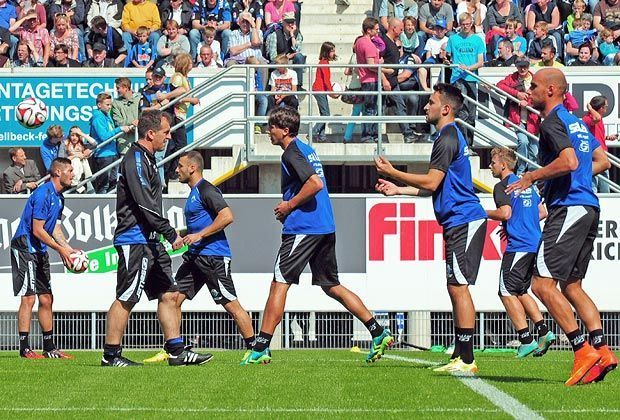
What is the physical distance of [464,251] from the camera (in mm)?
11109

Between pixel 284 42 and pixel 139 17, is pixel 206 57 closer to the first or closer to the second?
pixel 284 42

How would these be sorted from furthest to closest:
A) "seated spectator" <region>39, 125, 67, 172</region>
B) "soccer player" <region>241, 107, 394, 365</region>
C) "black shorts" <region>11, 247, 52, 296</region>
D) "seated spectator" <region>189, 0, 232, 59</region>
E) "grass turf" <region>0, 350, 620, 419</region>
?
"seated spectator" <region>189, 0, 232, 59</region>
"seated spectator" <region>39, 125, 67, 172</region>
"black shorts" <region>11, 247, 52, 296</region>
"soccer player" <region>241, 107, 394, 365</region>
"grass turf" <region>0, 350, 620, 419</region>

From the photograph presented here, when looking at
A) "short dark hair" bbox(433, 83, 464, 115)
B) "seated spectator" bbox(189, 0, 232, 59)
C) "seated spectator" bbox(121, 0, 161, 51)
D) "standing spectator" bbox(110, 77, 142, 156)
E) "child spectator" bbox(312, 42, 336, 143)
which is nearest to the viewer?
"short dark hair" bbox(433, 83, 464, 115)

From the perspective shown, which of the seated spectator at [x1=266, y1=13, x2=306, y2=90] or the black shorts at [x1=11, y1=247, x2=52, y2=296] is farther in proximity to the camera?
the seated spectator at [x1=266, y1=13, x2=306, y2=90]

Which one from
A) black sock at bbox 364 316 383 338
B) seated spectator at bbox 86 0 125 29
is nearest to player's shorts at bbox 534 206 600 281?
black sock at bbox 364 316 383 338

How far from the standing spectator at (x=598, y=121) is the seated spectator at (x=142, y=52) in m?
7.62

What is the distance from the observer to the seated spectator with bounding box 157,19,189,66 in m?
23.1

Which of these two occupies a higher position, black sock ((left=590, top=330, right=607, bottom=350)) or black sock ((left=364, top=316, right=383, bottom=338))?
black sock ((left=590, top=330, right=607, bottom=350))

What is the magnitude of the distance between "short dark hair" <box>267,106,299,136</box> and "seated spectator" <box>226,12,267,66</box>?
10940mm

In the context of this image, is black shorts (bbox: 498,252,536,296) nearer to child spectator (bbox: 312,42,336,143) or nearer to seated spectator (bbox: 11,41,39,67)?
child spectator (bbox: 312,42,336,143)

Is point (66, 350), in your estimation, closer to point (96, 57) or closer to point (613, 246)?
point (96, 57)

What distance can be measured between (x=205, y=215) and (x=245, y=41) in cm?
1034

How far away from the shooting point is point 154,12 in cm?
2464

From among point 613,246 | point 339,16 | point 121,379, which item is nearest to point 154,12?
point 339,16
